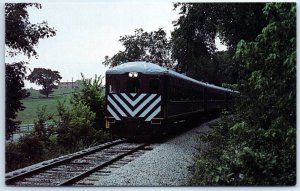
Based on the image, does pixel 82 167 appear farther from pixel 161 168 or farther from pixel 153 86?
pixel 153 86

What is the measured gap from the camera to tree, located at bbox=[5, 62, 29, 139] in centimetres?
482

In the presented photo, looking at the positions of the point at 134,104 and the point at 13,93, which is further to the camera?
the point at 134,104

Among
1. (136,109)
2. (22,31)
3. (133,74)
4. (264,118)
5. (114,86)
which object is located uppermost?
(22,31)

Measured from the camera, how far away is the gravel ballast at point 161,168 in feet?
15.5

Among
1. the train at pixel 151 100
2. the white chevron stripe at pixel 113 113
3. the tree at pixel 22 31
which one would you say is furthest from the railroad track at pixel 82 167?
the tree at pixel 22 31

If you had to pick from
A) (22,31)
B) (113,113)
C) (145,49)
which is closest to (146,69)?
(145,49)

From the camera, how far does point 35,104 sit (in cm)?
491

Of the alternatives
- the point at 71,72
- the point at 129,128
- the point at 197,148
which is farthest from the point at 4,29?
the point at 197,148

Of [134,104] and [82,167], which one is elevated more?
[134,104]

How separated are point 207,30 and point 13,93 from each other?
2.24m

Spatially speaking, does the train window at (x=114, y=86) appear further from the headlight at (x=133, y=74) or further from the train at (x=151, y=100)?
the headlight at (x=133, y=74)

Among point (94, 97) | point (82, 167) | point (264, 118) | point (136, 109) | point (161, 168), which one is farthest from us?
point (136, 109)

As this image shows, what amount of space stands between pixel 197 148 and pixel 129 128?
1087mm

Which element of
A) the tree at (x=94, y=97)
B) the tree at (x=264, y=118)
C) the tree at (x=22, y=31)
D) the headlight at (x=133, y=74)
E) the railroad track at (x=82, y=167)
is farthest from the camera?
the headlight at (x=133, y=74)
